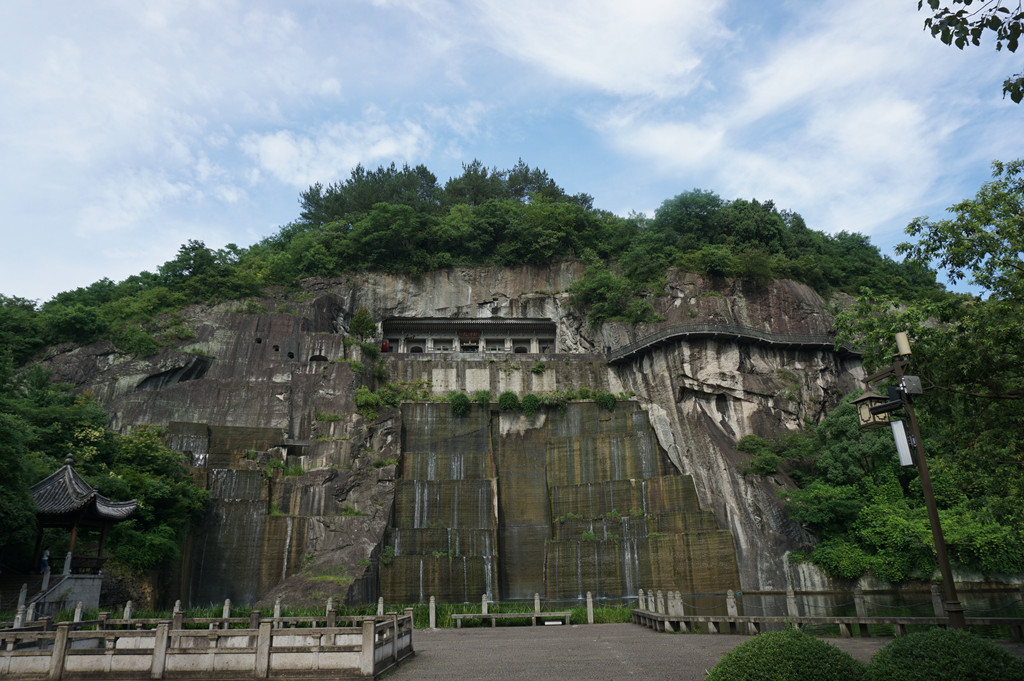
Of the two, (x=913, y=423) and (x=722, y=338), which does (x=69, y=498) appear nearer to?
(x=913, y=423)

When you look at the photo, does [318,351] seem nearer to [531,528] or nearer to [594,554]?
[531,528]

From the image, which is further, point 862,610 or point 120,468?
point 120,468

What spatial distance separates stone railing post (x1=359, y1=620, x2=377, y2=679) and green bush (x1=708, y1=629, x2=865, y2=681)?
17.9ft

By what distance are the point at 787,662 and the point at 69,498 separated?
20509 mm

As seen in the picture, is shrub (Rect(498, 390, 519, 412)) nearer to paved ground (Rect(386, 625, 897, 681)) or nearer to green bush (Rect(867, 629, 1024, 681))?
paved ground (Rect(386, 625, 897, 681))

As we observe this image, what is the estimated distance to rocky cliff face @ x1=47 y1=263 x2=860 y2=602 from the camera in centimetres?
2762

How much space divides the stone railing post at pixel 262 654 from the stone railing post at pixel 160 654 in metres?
1.49

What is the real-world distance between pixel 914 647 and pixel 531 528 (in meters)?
24.9

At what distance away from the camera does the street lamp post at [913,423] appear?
29.8ft

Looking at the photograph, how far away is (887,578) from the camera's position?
25719 mm

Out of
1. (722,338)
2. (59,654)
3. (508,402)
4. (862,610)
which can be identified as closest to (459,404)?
(508,402)

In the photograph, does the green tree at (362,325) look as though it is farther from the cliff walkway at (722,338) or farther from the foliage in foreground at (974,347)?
the foliage in foreground at (974,347)

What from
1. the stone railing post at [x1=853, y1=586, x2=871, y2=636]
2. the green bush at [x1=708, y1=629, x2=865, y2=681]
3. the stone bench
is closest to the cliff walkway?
the stone bench

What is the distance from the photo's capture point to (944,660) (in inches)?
273
